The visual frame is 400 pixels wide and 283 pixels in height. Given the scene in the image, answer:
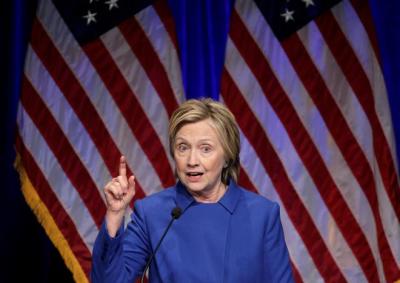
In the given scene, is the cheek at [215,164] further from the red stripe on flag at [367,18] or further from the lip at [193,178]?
the red stripe on flag at [367,18]

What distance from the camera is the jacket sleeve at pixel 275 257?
6.36ft

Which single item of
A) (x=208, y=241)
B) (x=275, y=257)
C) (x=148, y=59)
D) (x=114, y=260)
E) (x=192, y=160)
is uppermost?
(x=148, y=59)

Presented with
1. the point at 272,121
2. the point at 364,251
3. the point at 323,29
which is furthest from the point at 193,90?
the point at 364,251

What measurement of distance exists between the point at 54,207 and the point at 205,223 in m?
1.65

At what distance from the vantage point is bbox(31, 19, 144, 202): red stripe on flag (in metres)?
3.43

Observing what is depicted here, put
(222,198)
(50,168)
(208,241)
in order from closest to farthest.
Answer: (208,241) → (222,198) → (50,168)

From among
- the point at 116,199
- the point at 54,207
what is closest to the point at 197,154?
the point at 116,199

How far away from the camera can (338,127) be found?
11.0 ft

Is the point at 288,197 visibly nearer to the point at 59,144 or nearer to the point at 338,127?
the point at 338,127

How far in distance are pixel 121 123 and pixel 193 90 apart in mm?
412

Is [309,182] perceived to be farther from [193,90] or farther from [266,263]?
[266,263]

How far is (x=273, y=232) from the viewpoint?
6.53 ft

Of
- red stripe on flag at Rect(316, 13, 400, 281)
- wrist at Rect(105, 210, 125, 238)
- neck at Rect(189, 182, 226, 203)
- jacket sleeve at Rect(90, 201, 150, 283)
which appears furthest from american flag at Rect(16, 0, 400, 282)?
wrist at Rect(105, 210, 125, 238)

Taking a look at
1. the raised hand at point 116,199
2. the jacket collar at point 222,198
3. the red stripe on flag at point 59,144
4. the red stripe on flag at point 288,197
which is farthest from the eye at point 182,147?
the red stripe on flag at point 59,144
